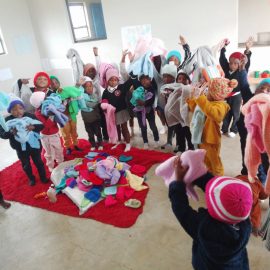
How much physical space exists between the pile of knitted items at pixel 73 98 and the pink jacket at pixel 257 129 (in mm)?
2053

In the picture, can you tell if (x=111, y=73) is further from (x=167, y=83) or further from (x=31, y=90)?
(x=31, y=90)

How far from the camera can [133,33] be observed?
15.7 ft

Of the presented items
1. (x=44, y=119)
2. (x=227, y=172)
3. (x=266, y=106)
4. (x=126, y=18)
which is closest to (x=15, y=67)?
(x=126, y=18)

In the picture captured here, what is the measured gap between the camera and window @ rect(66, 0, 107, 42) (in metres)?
5.05

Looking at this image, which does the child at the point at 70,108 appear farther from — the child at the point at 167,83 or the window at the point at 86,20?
the window at the point at 86,20

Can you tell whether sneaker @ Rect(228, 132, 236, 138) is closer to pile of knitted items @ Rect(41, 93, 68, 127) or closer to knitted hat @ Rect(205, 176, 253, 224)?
pile of knitted items @ Rect(41, 93, 68, 127)

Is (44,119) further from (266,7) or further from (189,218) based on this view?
(266,7)

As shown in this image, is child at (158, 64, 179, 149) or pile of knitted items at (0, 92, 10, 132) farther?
child at (158, 64, 179, 149)

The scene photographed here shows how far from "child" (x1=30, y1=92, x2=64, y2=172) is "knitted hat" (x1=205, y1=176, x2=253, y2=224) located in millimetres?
2233

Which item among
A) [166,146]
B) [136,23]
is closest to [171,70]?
[166,146]

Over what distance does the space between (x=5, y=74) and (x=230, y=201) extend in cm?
559

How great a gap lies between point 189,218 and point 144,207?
1.20 m

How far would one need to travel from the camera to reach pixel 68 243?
2.05 meters

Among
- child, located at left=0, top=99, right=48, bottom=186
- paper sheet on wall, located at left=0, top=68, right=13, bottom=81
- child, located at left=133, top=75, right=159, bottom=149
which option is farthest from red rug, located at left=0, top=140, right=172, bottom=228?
paper sheet on wall, located at left=0, top=68, right=13, bottom=81
